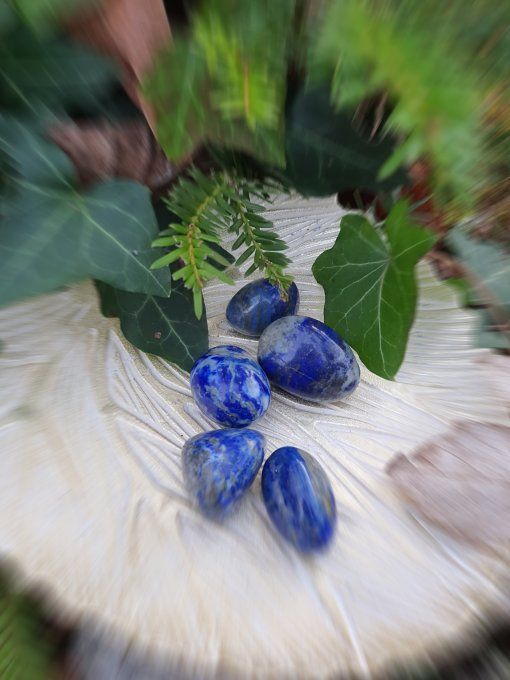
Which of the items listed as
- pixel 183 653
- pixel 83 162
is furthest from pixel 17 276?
pixel 183 653

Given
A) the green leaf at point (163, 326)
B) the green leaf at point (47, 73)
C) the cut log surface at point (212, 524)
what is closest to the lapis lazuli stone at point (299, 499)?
the cut log surface at point (212, 524)

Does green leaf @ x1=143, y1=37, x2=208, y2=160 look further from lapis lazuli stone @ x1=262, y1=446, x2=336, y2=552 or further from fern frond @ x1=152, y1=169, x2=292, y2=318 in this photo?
lapis lazuli stone @ x1=262, y1=446, x2=336, y2=552

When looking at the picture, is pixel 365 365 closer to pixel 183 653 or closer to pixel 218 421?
pixel 218 421

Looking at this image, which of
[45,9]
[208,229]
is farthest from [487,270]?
[45,9]

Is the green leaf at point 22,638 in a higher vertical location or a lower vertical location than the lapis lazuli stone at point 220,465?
lower

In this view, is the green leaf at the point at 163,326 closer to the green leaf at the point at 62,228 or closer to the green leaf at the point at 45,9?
the green leaf at the point at 62,228

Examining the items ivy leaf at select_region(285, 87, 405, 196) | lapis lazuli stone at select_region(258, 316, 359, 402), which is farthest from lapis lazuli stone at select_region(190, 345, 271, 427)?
ivy leaf at select_region(285, 87, 405, 196)
